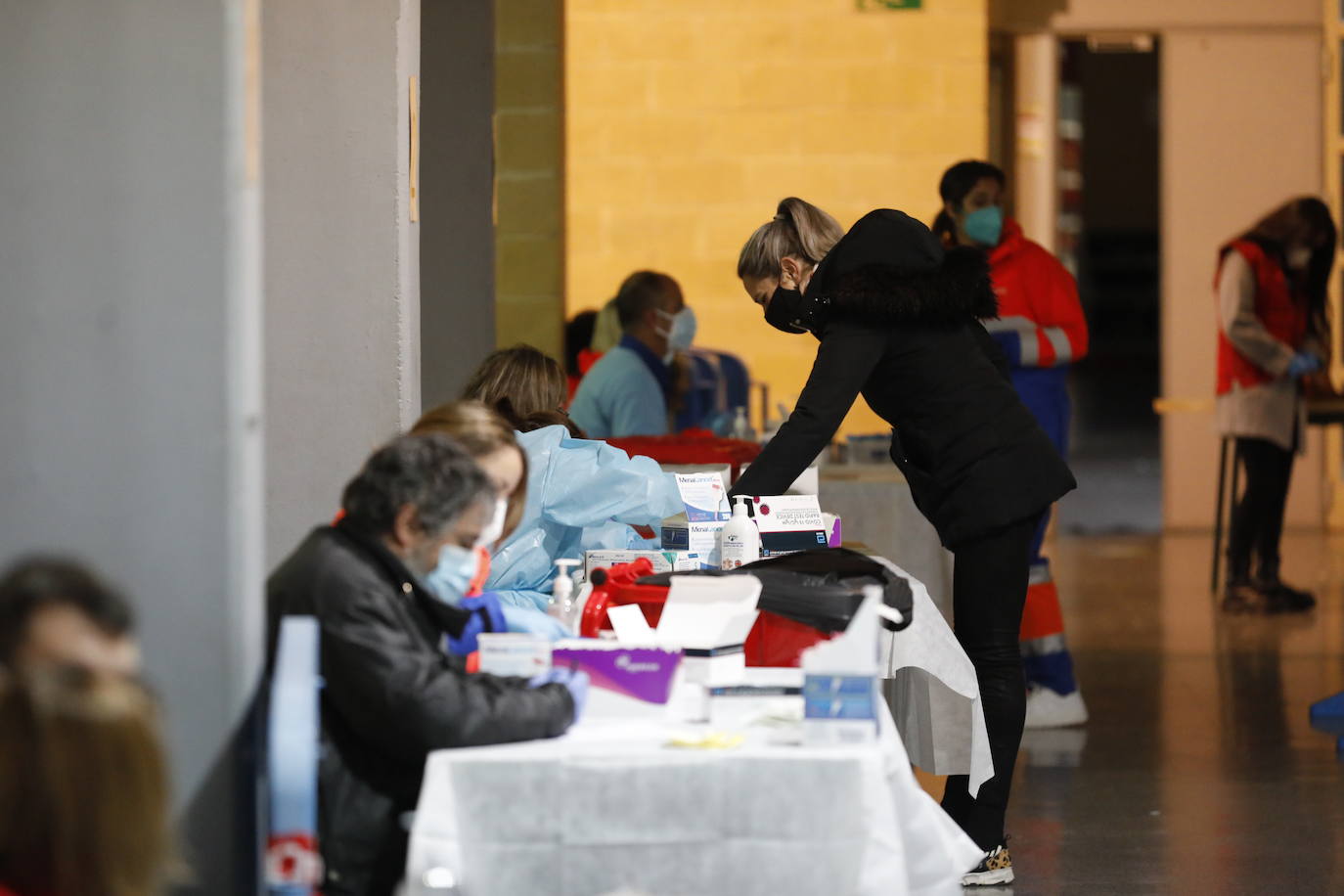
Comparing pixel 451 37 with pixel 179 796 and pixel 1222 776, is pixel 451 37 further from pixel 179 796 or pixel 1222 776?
pixel 179 796

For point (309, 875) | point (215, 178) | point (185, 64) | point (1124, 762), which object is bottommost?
point (1124, 762)

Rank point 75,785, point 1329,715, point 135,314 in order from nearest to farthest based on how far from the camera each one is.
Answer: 1. point 75,785
2. point 135,314
3. point 1329,715

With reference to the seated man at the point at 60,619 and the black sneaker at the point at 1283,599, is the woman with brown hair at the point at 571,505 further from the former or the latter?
the black sneaker at the point at 1283,599

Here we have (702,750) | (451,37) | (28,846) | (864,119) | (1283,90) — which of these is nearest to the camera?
(28,846)

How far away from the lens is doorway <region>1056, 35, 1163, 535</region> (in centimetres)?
1498

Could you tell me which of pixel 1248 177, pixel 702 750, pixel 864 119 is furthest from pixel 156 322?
pixel 1248 177

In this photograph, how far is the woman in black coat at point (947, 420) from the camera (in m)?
3.33

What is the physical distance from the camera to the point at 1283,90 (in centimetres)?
920

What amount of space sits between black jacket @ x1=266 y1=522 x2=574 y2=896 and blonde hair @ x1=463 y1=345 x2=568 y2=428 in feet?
5.10

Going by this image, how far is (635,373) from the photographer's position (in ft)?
18.6

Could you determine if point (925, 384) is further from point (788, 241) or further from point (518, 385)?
point (518, 385)

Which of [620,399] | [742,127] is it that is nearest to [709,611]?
[620,399]

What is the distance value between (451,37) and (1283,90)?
18.6 ft

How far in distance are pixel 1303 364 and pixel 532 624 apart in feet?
17.5
